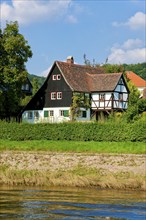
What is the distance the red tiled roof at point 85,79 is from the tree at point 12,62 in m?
9.70

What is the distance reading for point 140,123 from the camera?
45750mm

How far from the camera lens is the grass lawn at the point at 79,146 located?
141 feet

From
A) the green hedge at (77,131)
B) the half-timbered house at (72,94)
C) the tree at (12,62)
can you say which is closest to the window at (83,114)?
the half-timbered house at (72,94)

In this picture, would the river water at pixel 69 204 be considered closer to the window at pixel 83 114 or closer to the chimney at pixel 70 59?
the window at pixel 83 114

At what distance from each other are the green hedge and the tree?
9003mm

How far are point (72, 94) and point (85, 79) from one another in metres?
5.70

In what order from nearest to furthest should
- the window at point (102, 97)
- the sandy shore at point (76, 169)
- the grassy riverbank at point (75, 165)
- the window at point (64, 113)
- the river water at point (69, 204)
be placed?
the river water at point (69, 204) → the sandy shore at point (76, 169) → the grassy riverbank at point (75, 165) → the window at point (64, 113) → the window at point (102, 97)

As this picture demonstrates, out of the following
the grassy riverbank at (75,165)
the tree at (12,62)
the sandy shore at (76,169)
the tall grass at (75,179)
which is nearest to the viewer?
the tall grass at (75,179)

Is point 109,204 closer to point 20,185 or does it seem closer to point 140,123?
point 20,185

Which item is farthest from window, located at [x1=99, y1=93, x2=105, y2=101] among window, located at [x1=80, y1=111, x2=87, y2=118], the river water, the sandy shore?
the river water

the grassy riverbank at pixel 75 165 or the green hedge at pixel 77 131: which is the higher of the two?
the green hedge at pixel 77 131

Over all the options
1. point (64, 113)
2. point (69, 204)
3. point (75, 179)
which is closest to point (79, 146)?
point (75, 179)

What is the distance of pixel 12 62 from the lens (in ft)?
198

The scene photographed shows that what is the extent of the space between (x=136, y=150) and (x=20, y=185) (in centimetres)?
1700
